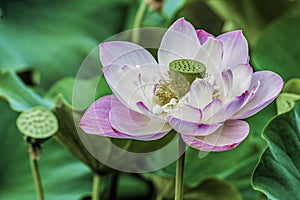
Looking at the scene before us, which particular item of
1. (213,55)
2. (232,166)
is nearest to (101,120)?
(213,55)

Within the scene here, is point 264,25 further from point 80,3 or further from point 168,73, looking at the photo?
point 168,73

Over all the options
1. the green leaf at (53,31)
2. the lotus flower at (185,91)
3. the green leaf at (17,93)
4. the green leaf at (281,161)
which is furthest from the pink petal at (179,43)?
the green leaf at (53,31)

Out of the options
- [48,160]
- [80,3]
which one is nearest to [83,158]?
[48,160]

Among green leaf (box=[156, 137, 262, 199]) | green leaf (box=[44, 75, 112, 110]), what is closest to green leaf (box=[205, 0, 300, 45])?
green leaf (box=[156, 137, 262, 199])

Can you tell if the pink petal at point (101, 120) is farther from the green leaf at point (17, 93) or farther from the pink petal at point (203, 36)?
the green leaf at point (17, 93)

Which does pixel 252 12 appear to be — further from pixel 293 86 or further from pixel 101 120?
pixel 101 120

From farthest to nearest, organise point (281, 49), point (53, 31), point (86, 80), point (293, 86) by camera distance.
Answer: point (53, 31) < point (281, 49) < point (86, 80) < point (293, 86)

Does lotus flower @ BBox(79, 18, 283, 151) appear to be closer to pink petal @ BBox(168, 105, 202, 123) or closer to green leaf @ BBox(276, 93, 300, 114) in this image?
pink petal @ BBox(168, 105, 202, 123)
